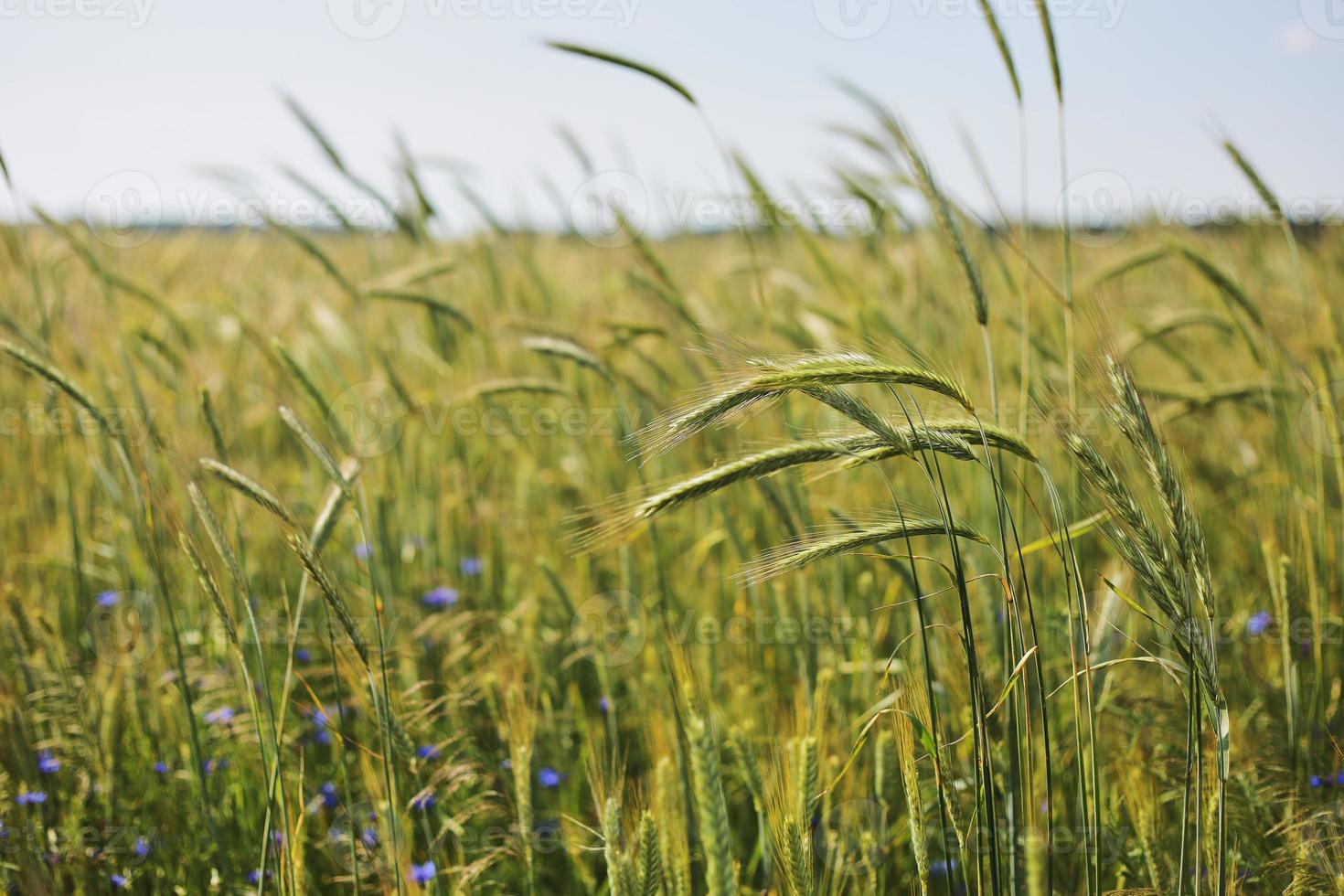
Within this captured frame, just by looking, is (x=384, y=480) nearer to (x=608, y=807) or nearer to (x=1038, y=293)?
(x=608, y=807)

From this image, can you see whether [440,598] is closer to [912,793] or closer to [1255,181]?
[912,793]

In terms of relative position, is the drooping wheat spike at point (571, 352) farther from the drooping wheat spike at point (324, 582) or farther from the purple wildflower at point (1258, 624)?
the purple wildflower at point (1258, 624)

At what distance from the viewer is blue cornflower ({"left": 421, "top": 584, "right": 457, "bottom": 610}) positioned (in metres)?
2.53

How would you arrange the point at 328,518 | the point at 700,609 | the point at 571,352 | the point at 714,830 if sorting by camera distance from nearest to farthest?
1. the point at 714,830
2. the point at 328,518
3. the point at 571,352
4. the point at 700,609

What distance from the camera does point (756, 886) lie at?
73.8 inches

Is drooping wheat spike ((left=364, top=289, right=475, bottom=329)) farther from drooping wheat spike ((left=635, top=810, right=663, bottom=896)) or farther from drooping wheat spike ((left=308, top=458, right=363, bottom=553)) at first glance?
drooping wheat spike ((left=635, top=810, right=663, bottom=896))

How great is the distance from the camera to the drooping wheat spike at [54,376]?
1.43m

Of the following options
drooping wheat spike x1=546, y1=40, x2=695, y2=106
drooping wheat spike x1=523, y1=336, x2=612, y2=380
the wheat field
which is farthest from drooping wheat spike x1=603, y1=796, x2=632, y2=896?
drooping wheat spike x1=546, y1=40, x2=695, y2=106

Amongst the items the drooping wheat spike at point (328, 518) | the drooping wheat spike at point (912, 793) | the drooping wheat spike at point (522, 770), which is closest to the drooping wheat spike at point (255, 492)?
the drooping wheat spike at point (328, 518)

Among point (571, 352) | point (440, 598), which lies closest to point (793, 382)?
point (571, 352)

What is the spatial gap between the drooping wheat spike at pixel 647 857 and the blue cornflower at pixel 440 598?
1409 mm

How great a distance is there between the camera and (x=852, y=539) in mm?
1120

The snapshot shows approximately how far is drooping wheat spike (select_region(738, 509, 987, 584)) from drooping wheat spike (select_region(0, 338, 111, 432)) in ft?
3.79

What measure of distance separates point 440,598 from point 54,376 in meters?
1.28
